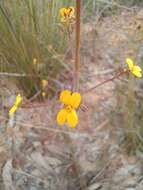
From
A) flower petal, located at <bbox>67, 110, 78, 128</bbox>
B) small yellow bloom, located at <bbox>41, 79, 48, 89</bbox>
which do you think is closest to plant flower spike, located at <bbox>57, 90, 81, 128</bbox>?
flower petal, located at <bbox>67, 110, 78, 128</bbox>

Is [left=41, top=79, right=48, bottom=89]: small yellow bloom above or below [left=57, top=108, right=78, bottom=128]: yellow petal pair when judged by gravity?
below

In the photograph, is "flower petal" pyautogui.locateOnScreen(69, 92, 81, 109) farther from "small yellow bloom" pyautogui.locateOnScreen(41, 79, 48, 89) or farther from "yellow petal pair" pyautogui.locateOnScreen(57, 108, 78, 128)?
"small yellow bloom" pyautogui.locateOnScreen(41, 79, 48, 89)

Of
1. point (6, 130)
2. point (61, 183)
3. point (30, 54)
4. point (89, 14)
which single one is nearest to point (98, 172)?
point (61, 183)

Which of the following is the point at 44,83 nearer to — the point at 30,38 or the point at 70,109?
the point at 30,38

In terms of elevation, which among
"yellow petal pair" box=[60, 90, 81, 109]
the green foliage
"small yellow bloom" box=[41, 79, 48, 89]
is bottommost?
"small yellow bloom" box=[41, 79, 48, 89]

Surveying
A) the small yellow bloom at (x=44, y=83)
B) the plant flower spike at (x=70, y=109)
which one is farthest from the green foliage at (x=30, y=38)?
the plant flower spike at (x=70, y=109)

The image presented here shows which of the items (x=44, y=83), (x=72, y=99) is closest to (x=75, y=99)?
(x=72, y=99)

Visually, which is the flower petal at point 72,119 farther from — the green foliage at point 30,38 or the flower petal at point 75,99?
the green foliage at point 30,38
